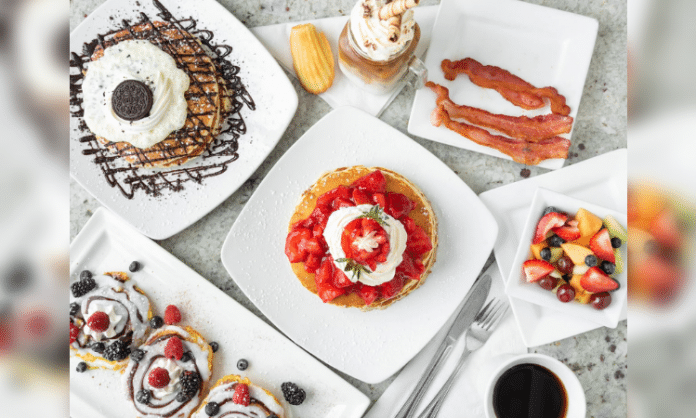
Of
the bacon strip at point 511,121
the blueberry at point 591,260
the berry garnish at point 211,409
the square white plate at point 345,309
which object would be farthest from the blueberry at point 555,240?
the berry garnish at point 211,409

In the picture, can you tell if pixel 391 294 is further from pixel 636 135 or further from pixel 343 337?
pixel 636 135

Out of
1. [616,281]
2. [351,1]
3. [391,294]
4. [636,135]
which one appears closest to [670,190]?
[636,135]

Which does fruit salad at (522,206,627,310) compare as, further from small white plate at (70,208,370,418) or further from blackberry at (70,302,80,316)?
blackberry at (70,302,80,316)

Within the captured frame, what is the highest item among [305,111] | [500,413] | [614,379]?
[305,111]

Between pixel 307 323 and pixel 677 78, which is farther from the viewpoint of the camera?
pixel 307 323

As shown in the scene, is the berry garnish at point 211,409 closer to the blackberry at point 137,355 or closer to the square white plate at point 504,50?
the blackberry at point 137,355

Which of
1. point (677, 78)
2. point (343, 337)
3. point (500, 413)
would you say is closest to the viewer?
point (677, 78)

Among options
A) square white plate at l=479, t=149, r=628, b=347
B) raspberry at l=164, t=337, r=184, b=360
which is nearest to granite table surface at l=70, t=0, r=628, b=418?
square white plate at l=479, t=149, r=628, b=347
